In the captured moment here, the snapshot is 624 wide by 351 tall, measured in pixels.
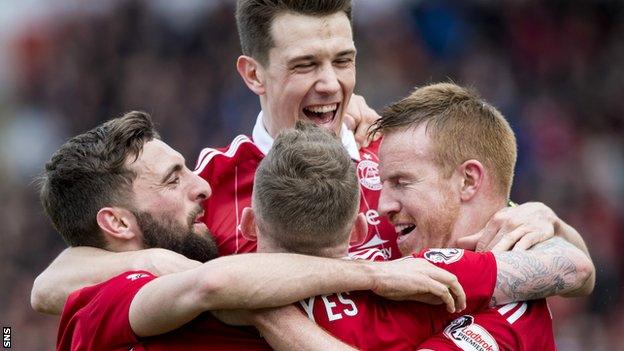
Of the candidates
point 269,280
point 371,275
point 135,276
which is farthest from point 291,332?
point 135,276

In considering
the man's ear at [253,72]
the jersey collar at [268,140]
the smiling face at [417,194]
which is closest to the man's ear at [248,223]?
the smiling face at [417,194]

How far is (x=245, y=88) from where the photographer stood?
11297 mm

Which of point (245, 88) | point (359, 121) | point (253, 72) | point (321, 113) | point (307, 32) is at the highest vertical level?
point (307, 32)

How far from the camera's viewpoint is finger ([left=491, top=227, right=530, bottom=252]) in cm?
433

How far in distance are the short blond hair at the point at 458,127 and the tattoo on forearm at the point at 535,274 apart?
0.40 m

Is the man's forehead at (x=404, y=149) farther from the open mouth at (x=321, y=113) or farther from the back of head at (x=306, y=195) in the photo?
the back of head at (x=306, y=195)

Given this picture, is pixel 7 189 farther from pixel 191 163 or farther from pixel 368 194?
pixel 368 194

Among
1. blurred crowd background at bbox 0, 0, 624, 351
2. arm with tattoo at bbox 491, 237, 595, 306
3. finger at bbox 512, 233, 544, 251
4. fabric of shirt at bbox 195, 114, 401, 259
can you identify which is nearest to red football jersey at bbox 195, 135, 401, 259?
fabric of shirt at bbox 195, 114, 401, 259

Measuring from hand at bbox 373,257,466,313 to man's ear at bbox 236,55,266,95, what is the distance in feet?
5.82

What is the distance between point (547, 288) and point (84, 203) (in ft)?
6.30

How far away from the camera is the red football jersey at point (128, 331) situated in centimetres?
383

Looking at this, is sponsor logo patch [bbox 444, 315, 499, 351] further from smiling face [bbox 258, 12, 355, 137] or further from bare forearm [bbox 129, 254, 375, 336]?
smiling face [bbox 258, 12, 355, 137]

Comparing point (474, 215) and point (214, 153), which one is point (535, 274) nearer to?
point (474, 215)

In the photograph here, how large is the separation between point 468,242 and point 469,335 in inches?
22.9
